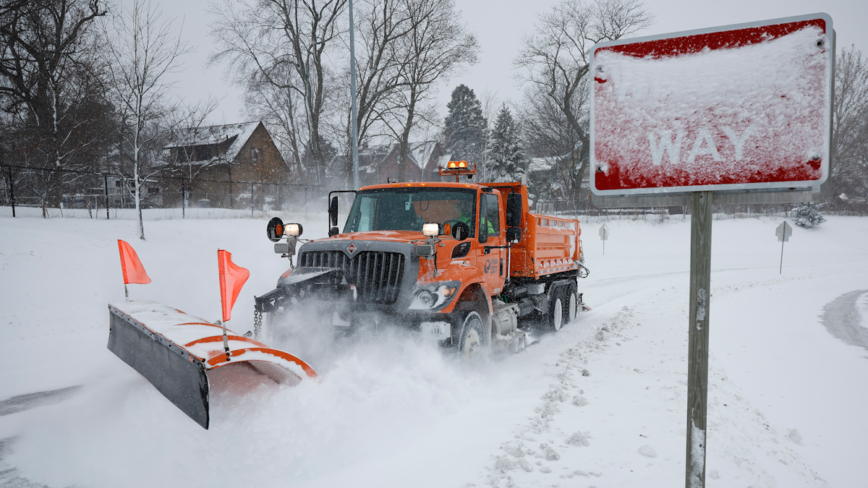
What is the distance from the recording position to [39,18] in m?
21.7

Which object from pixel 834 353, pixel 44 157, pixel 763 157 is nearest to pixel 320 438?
pixel 763 157

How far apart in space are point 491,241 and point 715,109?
185 inches

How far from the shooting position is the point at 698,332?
7.35 ft

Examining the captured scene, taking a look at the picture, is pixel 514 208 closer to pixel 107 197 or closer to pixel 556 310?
pixel 556 310

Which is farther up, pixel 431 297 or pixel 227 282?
pixel 227 282

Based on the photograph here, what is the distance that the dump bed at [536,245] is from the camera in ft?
26.0

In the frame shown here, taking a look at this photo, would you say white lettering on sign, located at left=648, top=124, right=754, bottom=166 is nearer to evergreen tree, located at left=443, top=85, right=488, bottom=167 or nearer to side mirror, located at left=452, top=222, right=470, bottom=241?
side mirror, located at left=452, top=222, right=470, bottom=241

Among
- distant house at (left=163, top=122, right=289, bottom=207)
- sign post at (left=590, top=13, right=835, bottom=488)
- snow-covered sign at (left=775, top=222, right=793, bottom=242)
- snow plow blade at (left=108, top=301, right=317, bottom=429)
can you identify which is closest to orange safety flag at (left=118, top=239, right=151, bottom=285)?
snow plow blade at (left=108, top=301, right=317, bottom=429)

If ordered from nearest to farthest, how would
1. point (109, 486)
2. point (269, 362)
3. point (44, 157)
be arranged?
point (109, 486) < point (269, 362) < point (44, 157)

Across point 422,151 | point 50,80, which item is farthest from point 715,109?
point 422,151

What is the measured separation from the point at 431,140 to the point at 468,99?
38886 mm

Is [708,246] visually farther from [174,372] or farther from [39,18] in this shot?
[39,18]

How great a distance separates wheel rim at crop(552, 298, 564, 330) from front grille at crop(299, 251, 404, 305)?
481cm

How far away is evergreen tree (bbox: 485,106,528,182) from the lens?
40281 mm
